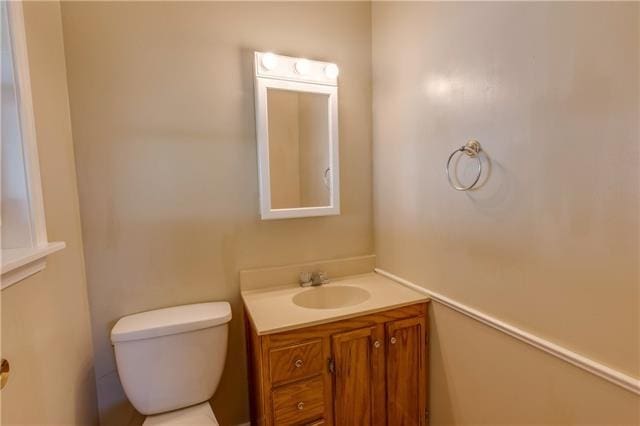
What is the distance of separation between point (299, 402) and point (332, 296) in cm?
58

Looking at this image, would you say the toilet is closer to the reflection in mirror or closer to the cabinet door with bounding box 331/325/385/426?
the cabinet door with bounding box 331/325/385/426

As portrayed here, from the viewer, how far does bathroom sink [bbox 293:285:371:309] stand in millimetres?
1725

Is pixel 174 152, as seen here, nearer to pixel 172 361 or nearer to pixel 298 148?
pixel 298 148

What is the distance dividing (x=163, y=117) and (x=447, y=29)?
134 cm

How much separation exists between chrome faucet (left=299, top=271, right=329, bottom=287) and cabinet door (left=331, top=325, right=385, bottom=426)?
1.43 ft

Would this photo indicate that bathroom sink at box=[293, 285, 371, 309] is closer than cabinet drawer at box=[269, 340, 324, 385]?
No

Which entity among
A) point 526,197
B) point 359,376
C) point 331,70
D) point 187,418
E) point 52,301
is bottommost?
point 187,418

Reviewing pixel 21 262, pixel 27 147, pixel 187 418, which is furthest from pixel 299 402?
pixel 27 147

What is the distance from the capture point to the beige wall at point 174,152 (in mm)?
1410

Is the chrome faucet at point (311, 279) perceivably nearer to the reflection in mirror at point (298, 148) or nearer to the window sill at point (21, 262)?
the reflection in mirror at point (298, 148)

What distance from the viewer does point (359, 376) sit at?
1.42 meters

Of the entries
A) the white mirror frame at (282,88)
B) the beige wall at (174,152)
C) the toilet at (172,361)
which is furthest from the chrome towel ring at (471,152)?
the toilet at (172,361)

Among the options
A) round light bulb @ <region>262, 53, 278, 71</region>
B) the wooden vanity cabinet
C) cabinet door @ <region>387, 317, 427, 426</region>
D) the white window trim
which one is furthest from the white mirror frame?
the white window trim

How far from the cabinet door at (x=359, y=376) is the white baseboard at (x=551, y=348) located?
0.35m
